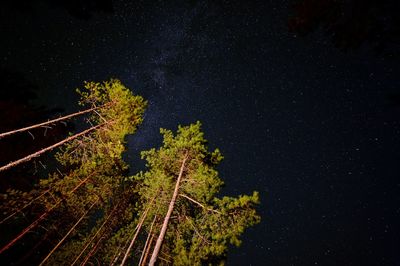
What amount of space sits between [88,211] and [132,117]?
734 centimetres

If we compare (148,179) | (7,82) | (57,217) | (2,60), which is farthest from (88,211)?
(2,60)

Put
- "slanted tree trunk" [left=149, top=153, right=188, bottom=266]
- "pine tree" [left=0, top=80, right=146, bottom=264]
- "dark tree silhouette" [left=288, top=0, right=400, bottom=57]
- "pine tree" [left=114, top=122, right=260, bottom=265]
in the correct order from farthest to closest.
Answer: "pine tree" [left=0, top=80, right=146, bottom=264] < "pine tree" [left=114, top=122, right=260, bottom=265] < "slanted tree trunk" [left=149, top=153, right=188, bottom=266] < "dark tree silhouette" [left=288, top=0, right=400, bottom=57]

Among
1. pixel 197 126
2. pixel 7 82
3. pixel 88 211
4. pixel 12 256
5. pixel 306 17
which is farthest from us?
pixel 12 256

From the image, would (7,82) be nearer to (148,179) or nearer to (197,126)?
(148,179)

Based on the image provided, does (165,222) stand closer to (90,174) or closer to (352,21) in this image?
(90,174)

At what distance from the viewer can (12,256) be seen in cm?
1630

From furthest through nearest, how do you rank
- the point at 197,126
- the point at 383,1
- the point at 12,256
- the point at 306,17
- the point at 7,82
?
the point at 12,256 < the point at 7,82 < the point at 197,126 < the point at 306,17 < the point at 383,1

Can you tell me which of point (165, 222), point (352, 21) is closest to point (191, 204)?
point (165, 222)

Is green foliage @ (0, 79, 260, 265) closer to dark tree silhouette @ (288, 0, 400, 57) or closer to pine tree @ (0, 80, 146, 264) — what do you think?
pine tree @ (0, 80, 146, 264)

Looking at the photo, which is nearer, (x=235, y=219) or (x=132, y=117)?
(x=235, y=219)

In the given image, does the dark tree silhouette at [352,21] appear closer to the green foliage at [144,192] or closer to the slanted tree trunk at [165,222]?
the green foliage at [144,192]

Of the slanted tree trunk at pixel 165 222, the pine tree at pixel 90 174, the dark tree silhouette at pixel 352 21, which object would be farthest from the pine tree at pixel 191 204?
the dark tree silhouette at pixel 352 21

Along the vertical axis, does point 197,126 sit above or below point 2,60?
below

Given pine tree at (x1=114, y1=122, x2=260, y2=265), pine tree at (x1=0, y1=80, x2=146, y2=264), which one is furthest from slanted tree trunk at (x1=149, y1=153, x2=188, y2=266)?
pine tree at (x1=0, y1=80, x2=146, y2=264)
